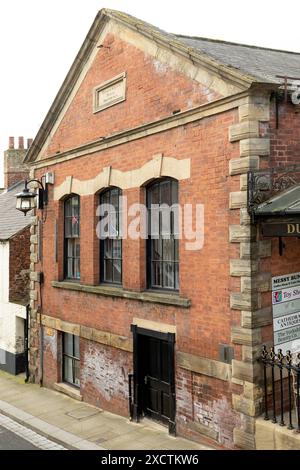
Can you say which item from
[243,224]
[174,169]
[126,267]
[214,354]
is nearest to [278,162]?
[243,224]

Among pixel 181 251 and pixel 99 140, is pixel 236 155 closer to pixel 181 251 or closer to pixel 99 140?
pixel 181 251

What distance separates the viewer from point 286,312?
8.08 metres

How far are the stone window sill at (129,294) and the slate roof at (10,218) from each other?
3946 millimetres

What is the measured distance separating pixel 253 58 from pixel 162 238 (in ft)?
14.2

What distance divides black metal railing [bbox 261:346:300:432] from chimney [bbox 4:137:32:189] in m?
17.1

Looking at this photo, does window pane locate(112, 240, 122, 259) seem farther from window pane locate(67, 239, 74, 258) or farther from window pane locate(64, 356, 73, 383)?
window pane locate(64, 356, 73, 383)

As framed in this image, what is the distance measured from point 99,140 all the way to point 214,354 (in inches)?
222

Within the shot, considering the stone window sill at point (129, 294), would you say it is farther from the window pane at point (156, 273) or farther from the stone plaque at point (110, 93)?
the stone plaque at point (110, 93)

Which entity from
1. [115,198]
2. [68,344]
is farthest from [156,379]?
[115,198]

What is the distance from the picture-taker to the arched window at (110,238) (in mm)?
11078

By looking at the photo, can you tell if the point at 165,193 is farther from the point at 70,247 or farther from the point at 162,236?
the point at 70,247

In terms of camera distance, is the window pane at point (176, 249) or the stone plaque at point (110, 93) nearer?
the window pane at point (176, 249)

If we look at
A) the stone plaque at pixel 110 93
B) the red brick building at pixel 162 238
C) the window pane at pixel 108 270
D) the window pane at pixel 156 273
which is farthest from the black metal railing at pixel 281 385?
the stone plaque at pixel 110 93

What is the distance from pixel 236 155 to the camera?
312 inches
